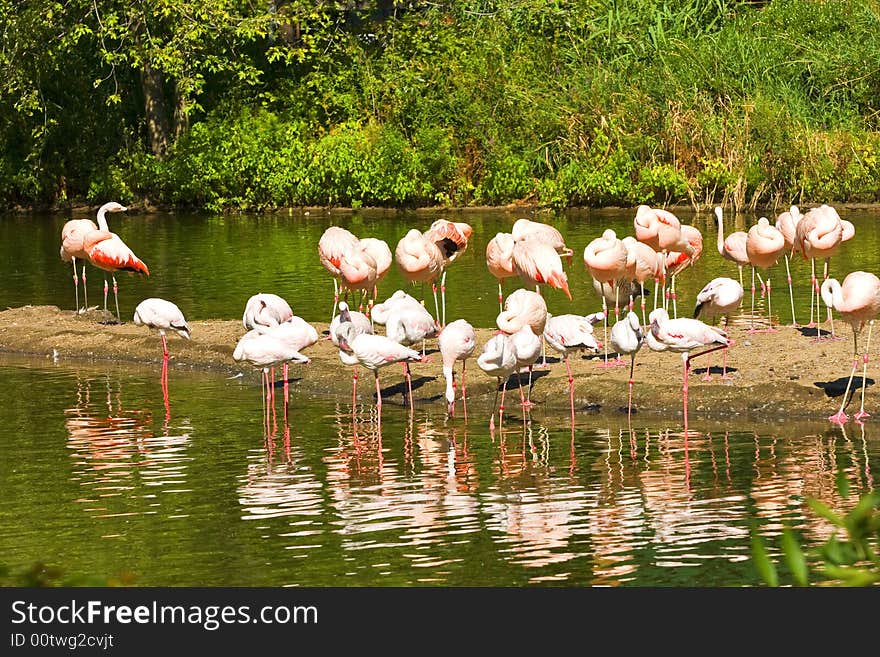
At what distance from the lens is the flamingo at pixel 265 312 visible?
11.8m

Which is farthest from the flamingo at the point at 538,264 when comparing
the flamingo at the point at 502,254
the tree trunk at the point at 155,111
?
the tree trunk at the point at 155,111

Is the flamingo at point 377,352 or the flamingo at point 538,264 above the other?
the flamingo at point 538,264

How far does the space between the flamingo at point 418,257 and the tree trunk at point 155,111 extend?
1686 centimetres

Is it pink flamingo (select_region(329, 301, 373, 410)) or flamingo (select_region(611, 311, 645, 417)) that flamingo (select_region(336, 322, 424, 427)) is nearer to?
pink flamingo (select_region(329, 301, 373, 410))

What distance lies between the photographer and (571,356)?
12.1m

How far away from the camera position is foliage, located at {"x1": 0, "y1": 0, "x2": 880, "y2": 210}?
24.4m

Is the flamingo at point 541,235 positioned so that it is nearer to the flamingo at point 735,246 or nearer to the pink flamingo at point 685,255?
the pink flamingo at point 685,255

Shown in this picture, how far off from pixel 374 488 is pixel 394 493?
0.16 m

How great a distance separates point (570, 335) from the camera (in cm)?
1055

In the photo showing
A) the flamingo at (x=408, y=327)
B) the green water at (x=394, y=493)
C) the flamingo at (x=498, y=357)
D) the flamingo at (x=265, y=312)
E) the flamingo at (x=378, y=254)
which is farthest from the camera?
the flamingo at (x=378, y=254)

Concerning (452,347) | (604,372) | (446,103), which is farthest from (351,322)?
(446,103)

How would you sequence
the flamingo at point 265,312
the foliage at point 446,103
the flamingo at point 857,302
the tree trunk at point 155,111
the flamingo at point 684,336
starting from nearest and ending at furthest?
1. the flamingo at point 857,302
2. the flamingo at point 684,336
3. the flamingo at point 265,312
4. the foliage at point 446,103
5. the tree trunk at point 155,111

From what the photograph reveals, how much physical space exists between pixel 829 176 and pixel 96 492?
16.9 meters

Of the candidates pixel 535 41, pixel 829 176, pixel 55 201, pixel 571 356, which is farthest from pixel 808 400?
pixel 55 201
